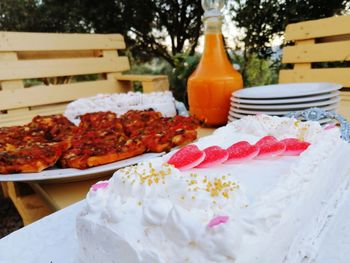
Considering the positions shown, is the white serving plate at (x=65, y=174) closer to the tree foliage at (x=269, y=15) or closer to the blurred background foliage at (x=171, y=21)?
the blurred background foliage at (x=171, y=21)

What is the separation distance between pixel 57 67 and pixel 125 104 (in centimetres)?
93

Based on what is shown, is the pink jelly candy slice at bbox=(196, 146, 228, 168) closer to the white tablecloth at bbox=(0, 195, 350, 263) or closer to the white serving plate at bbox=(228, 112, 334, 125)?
the white tablecloth at bbox=(0, 195, 350, 263)

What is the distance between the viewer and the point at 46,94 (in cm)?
203

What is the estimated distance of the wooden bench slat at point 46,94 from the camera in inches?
74.5

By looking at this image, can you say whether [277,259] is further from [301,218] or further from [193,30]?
[193,30]

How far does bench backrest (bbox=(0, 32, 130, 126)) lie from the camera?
189 cm

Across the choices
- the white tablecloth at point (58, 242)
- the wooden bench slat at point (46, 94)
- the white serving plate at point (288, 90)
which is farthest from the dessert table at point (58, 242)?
the wooden bench slat at point (46, 94)

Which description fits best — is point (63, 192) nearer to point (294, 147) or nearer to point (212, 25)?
point (294, 147)

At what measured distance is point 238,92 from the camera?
1129mm

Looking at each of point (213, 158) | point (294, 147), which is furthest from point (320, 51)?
point (213, 158)

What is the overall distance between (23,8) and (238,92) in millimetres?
3391

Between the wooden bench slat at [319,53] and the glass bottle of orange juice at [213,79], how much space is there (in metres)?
0.84

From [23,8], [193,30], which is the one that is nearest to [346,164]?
[193,30]

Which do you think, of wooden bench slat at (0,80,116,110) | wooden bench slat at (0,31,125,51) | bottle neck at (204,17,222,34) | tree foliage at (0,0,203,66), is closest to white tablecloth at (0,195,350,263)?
bottle neck at (204,17,222,34)
